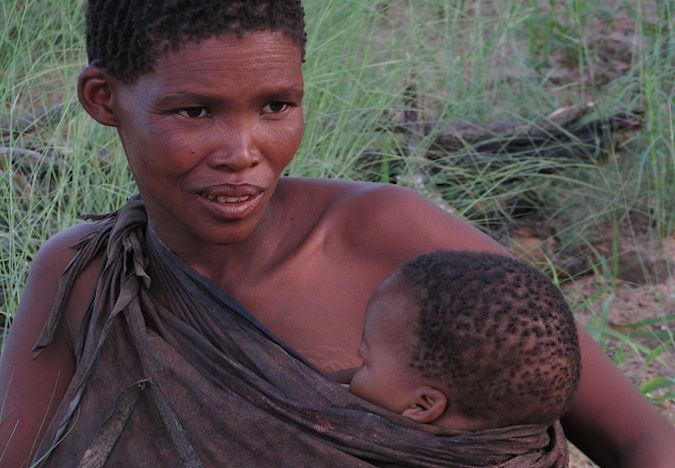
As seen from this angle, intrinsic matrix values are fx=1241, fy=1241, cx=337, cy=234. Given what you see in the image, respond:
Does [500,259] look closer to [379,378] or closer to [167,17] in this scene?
[379,378]

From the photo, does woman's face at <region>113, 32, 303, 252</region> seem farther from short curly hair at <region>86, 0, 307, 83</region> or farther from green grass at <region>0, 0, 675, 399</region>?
green grass at <region>0, 0, 675, 399</region>

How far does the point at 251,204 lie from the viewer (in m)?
2.04

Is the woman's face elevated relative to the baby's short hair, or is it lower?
elevated

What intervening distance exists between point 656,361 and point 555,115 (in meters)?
1.12

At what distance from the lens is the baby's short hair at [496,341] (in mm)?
1826

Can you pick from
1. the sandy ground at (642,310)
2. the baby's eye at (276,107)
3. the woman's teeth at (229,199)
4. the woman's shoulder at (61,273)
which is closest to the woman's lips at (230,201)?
the woman's teeth at (229,199)

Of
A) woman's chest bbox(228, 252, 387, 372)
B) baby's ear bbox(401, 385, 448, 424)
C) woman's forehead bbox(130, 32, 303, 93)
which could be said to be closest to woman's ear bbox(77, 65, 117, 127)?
woman's forehead bbox(130, 32, 303, 93)

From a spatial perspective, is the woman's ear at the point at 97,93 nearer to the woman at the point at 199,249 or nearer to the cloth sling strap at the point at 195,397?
the woman at the point at 199,249

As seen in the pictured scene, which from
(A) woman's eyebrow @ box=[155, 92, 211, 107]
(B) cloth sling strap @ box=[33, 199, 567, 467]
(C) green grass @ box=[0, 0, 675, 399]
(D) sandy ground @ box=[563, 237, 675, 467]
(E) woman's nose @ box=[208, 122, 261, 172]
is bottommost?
(D) sandy ground @ box=[563, 237, 675, 467]

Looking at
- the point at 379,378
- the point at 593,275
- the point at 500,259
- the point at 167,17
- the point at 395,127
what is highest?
the point at 167,17

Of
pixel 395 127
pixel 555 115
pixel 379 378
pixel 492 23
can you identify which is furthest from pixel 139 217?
pixel 492 23

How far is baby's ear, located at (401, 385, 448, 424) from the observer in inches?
73.5

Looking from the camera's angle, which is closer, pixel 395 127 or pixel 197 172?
pixel 197 172

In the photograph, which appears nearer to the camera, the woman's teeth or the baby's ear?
the baby's ear
